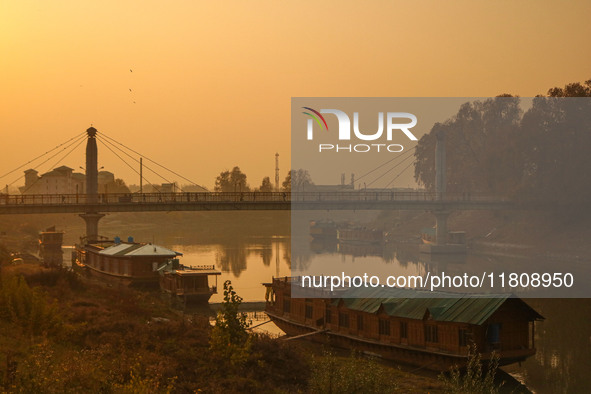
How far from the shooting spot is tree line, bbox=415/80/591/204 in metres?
96.1

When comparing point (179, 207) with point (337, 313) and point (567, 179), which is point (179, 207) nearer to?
point (337, 313)

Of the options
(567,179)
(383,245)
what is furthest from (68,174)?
(567,179)

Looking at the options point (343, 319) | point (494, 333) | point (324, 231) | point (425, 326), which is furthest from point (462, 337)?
point (324, 231)

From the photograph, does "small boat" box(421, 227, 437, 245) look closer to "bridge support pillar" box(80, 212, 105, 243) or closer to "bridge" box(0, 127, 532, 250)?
"bridge" box(0, 127, 532, 250)

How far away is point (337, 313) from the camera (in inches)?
1441

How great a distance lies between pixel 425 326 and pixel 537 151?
2993 inches

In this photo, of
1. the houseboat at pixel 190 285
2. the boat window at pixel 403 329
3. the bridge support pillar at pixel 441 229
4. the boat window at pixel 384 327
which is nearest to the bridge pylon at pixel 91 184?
the houseboat at pixel 190 285

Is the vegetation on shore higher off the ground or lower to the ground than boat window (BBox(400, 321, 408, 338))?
higher

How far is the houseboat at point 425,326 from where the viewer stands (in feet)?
100

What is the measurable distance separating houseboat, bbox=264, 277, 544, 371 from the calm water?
2014 mm

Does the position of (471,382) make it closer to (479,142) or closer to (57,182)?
(479,142)

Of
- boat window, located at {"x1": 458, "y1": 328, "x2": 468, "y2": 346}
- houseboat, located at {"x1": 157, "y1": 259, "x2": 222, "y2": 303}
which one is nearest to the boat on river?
houseboat, located at {"x1": 157, "y1": 259, "x2": 222, "y2": 303}

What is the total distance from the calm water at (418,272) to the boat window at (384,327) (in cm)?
607

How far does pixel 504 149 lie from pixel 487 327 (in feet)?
258
